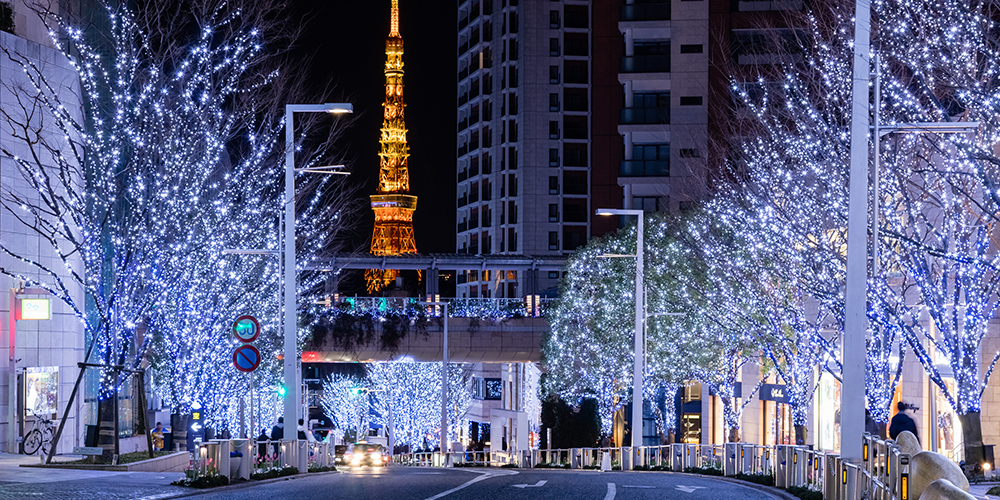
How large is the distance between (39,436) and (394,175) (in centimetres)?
9665

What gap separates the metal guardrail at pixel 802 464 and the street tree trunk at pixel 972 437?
3.54m

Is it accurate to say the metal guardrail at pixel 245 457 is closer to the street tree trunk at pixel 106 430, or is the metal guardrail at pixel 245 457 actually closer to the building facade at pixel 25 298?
the street tree trunk at pixel 106 430

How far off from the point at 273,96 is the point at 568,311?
20.6 m

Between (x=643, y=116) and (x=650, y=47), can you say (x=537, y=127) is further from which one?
(x=643, y=116)

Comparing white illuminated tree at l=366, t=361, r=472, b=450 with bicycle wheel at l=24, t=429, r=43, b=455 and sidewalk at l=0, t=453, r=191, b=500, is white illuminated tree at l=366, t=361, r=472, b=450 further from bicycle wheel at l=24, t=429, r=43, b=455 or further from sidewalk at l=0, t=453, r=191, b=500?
sidewalk at l=0, t=453, r=191, b=500

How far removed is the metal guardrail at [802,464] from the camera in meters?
9.45

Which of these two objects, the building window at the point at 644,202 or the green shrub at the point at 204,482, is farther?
the building window at the point at 644,202

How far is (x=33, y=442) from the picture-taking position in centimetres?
2480

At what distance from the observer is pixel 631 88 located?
6253 centimetres

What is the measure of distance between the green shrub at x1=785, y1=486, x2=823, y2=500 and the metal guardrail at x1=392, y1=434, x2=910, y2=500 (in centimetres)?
12

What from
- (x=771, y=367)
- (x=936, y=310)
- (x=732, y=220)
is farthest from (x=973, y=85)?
(x=771, y=367)

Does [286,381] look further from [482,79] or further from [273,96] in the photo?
[482,79]

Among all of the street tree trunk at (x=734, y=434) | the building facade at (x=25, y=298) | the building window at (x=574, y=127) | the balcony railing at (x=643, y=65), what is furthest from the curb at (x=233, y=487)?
the building window at (x=574, y=127)

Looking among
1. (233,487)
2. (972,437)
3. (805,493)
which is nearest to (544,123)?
(972,437)
